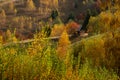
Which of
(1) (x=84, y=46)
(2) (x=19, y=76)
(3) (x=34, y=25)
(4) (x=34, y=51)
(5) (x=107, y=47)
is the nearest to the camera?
(2) (x=19, y=76)

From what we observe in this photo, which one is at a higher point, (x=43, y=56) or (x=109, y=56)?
(x=43, y=56)

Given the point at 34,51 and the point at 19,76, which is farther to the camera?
the point at 34,51

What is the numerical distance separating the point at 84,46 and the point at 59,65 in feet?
156

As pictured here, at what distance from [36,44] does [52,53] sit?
3.08 ft

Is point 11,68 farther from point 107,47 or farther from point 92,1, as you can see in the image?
point 92,1

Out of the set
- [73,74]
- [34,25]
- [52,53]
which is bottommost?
[34,25]

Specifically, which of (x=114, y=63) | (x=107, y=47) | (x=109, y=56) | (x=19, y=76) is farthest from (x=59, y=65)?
(x=107, y=47)

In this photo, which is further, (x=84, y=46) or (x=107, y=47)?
(x=84, y=46)

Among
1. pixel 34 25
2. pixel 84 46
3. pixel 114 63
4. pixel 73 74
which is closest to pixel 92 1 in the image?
pixel 34 25

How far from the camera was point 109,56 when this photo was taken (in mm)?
52812

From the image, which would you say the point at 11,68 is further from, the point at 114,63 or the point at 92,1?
the point at 92,1

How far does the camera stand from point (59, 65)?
15.5 meters

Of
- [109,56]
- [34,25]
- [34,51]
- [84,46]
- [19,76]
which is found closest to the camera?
[19,76]

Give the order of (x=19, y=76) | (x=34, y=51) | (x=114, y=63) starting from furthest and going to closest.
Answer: (x=114, y=63)
(x=34, y=51)
(x=19, y=76)
